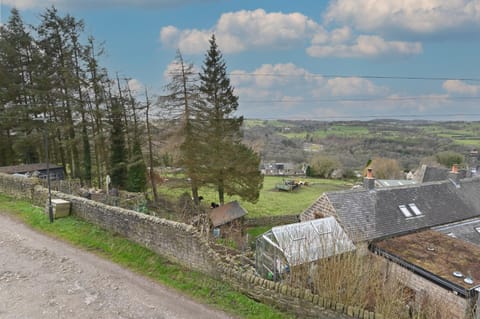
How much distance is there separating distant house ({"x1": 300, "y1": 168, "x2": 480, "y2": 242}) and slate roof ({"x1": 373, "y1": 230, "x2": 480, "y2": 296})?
0.83 m

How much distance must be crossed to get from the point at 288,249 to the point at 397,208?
937 centimetres

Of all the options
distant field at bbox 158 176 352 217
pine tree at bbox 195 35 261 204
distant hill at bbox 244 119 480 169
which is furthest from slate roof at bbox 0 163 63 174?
distant hill at bbox 244 119 480 169

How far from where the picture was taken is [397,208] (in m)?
15.6

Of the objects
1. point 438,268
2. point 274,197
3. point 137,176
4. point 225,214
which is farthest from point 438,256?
point 274,197

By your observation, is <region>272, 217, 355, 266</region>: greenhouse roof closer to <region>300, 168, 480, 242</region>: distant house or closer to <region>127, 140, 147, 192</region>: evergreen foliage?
<region>300, 168, 480, 242</region>: distant house

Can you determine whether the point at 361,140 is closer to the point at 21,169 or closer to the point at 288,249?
the point at 21,169

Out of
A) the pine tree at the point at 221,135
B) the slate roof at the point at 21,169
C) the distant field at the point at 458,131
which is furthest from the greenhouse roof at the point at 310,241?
the distant field at the point at 458,131

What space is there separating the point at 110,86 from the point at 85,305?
1815 cm

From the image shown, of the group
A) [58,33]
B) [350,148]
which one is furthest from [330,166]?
[58,33]

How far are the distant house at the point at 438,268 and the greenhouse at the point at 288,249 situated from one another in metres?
2.15

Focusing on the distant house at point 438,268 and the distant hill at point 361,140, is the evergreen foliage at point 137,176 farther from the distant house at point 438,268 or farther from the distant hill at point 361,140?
the distant hill at point 361,140

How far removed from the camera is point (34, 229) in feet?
38.5

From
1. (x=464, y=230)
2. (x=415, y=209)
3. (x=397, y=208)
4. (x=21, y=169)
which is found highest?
(x=21, y=169)

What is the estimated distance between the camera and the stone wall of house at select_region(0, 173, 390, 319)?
723 cm
